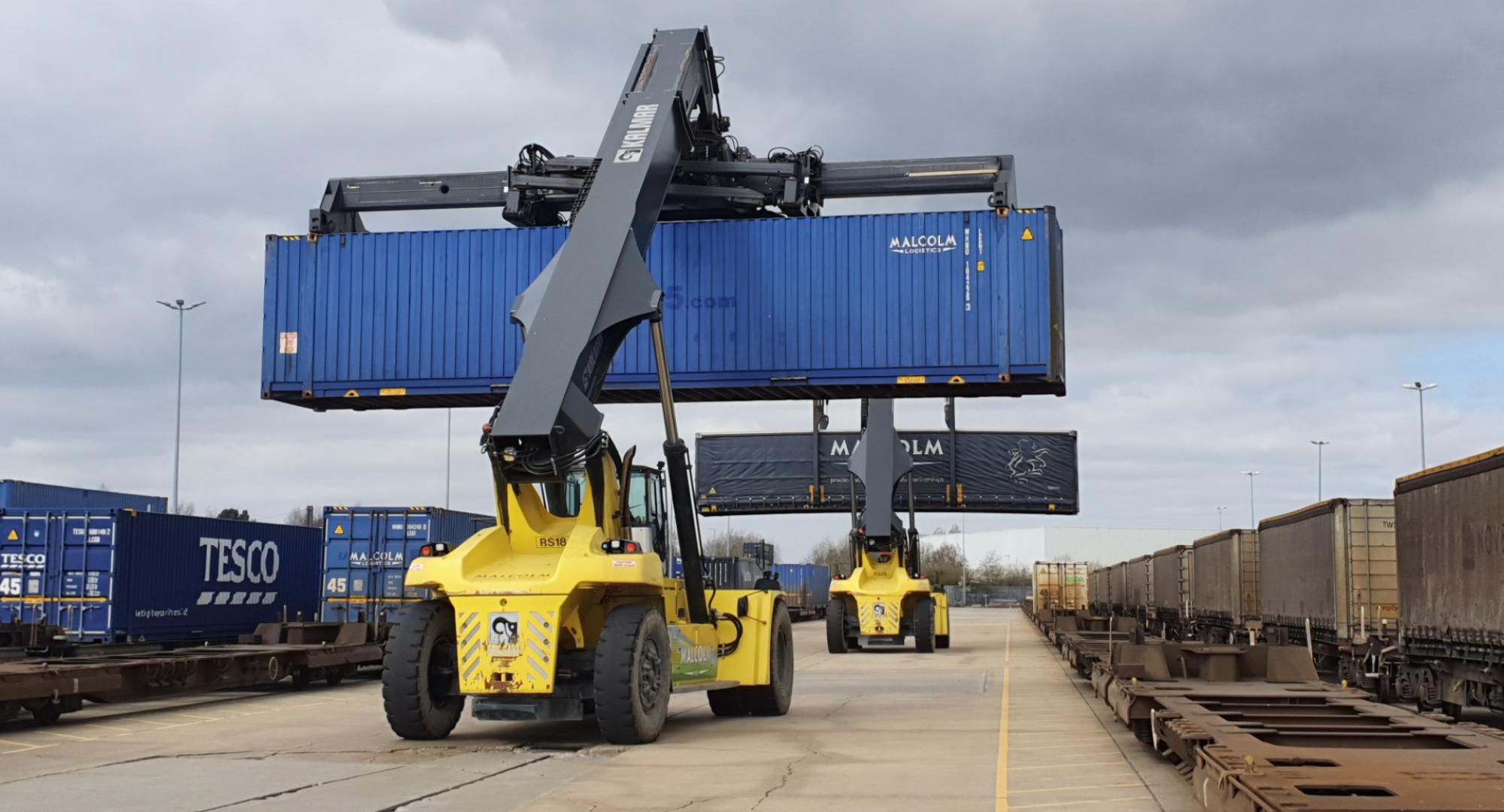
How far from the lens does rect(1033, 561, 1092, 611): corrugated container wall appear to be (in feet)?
198

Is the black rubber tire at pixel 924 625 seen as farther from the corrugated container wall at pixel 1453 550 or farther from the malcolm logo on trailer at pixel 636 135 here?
the malcolm logo on trailer at pixel 636 135

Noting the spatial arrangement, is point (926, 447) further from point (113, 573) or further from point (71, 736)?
point (71, 736)

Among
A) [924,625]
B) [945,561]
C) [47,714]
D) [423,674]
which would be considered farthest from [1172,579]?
[945,561]

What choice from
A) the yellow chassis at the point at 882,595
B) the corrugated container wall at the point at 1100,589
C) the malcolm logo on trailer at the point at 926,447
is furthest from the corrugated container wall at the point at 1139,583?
the yellow chassis at the point at 882,595

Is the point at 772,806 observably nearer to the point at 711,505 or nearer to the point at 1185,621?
the point at 1185,621

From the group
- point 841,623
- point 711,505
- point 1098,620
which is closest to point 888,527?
point 841,623

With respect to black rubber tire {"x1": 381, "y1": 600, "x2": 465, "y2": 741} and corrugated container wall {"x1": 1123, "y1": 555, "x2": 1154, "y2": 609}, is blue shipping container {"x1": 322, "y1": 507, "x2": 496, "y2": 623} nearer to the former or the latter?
black rubber tire {"x1": 381, "y1": 600, "x2": 465, "y2": 741}

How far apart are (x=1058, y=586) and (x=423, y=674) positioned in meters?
50.9

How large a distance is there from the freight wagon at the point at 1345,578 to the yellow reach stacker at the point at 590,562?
8.57 meters

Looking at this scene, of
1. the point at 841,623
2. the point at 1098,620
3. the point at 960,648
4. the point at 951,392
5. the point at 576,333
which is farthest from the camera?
the point at 960,648

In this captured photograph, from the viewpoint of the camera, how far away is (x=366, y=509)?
25594 millimetres

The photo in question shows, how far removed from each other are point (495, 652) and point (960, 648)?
24.0m

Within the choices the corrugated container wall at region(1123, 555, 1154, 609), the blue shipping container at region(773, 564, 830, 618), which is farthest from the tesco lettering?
the blue shipping container at region(773, 564, 830, 618)

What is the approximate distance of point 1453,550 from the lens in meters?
15.6
